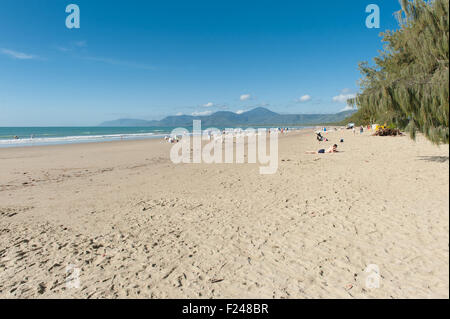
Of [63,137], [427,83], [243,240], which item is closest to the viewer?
[427,83]

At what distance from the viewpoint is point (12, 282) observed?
409 centimetres

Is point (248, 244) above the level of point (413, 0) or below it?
below

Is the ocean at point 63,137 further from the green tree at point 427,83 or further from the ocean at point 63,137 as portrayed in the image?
the green tree at point 427,83

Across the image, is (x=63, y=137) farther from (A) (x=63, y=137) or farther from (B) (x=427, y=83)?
(B) (x=427, y=83)

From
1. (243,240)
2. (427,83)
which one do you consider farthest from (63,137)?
(427,83)

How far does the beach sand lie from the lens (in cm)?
296

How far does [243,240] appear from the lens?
5.18 meters

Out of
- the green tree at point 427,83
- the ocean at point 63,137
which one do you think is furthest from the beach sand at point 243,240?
the ocean at point 63,137

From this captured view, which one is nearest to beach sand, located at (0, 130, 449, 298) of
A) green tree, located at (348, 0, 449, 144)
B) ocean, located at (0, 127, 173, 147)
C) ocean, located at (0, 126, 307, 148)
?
green tree, located at (348, 0, 449, 144)

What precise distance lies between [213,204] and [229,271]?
11.7 feet

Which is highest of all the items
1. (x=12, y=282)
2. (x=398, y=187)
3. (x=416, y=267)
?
(x=398, y=187)

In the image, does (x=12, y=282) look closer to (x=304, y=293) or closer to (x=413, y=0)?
(x=304, y=293)
